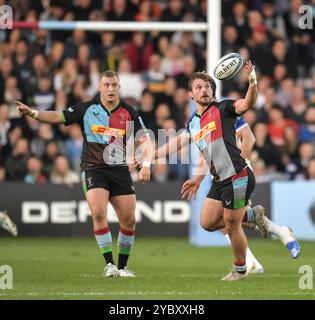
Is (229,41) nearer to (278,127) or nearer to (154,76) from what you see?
(154,76)

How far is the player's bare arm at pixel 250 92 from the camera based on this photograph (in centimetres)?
1127

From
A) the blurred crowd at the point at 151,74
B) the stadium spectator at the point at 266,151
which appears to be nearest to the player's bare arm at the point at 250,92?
the blurred crowd at the point at 151,74

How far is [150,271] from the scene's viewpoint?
14.0 m

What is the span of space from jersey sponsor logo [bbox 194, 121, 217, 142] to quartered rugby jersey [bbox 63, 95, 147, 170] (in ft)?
3.19

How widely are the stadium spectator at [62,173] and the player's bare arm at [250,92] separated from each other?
8.85 meters

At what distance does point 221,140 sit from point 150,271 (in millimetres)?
2599

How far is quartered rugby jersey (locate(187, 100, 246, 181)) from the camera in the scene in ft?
39.8

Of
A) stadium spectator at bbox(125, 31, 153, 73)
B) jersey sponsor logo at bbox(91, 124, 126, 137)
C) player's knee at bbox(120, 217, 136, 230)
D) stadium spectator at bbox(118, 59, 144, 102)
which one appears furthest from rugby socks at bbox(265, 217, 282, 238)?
stadium spectator at bbox(125, 31, 153, 73)

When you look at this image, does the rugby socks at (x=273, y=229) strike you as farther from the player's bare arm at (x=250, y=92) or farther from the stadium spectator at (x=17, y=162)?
the stadium spectator at (x=17, y=162)

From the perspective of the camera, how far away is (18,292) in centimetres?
1118

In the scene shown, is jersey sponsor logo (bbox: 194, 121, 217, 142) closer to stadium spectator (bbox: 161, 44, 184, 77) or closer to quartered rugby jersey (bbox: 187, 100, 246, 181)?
quartered rugby jersey (bbox: 187, 100, 246, 181)

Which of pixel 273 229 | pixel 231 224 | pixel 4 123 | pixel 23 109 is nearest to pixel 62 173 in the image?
pixel 4 123
